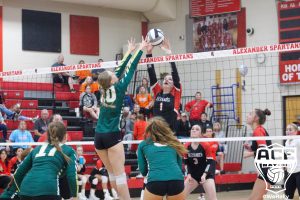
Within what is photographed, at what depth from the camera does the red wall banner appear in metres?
19.8

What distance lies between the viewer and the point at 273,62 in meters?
18.5

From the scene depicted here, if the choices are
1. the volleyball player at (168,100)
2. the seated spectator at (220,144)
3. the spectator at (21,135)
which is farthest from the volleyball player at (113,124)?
the seated spectator at (220,144)

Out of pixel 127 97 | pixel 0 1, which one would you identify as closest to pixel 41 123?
pixel 127 97

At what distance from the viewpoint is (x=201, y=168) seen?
9391 millimetres

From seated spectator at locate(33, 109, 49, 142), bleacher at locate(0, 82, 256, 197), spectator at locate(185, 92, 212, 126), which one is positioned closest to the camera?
seated spectator at locate(33, 109, 49, 142)

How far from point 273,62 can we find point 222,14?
2.59m

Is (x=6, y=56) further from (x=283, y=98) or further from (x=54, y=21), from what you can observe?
(x=283, y=98)

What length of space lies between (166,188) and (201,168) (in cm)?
280

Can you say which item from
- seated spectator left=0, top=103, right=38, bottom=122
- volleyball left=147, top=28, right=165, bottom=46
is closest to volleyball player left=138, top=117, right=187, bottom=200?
volleyball left=147, top=28, right=165, bottom=46

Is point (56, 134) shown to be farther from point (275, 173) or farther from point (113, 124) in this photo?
point (275, 173)

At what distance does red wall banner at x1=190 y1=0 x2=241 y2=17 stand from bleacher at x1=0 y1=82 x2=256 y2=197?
4.62 metres

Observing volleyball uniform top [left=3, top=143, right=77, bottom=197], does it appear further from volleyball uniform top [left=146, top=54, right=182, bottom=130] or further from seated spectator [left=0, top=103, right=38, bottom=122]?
seated spectator [left=0, top=103, right=38, bottom=122]
